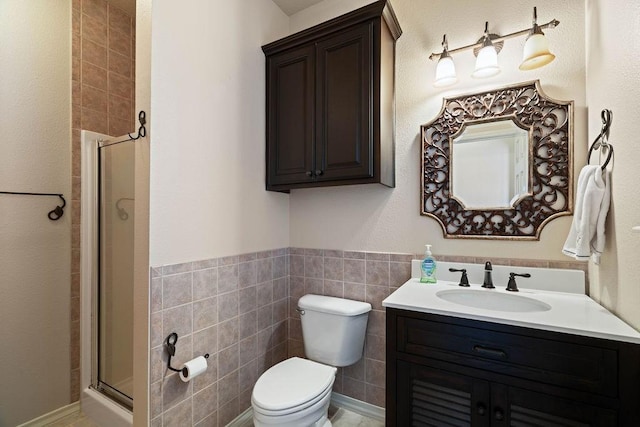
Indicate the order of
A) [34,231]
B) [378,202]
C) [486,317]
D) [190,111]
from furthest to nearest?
[378,202], [34,231], [190,111], [486,317]

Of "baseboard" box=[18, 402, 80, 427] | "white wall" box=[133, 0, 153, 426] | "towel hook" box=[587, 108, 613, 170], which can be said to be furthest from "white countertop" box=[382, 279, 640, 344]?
"baseboard" box=[18, 402, 80, 427]

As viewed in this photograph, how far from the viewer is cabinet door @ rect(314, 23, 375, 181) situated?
1599 mm

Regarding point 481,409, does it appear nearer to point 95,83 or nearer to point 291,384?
point 291,384

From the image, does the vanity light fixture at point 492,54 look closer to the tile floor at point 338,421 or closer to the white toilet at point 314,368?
the white toilet at point 314,368

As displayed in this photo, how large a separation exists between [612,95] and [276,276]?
195cm

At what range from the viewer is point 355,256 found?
75.5 inches

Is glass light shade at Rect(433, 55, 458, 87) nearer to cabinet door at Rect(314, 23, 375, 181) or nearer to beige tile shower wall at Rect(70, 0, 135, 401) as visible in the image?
cabinet door at Rect(314, 23, 375, 181)

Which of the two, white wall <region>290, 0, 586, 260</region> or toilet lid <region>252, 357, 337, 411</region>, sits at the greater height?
white wall <region>290, 0, 586, 260</region>

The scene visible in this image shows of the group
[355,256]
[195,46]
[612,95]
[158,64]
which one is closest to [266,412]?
[355,256]

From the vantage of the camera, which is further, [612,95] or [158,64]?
[158,64]

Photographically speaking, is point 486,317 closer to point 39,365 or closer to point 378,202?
point 378,202

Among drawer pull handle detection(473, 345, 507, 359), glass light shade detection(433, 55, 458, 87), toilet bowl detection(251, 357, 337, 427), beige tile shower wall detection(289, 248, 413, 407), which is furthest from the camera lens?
beige tile shower wall detection(289, 248, 413, 407)

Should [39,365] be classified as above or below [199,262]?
below

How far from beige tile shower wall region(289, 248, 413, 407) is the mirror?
0.52 meters
